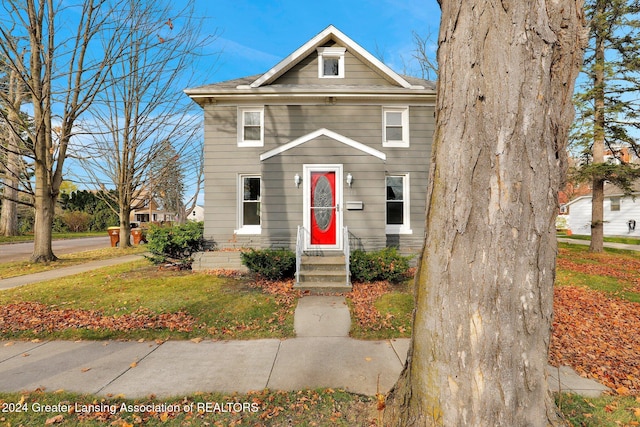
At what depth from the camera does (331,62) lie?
10594 millimetres

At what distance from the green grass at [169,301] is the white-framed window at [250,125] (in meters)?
4.69

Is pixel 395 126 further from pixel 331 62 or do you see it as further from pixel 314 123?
pixel 331 62

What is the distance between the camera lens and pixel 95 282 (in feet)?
24.6

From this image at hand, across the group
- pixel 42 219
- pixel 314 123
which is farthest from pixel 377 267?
pixel 42 219

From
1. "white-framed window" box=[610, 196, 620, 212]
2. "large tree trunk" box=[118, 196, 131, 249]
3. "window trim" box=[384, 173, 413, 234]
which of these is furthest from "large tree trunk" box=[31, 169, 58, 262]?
"white-framed window" box=[610, 196, 620, 212]

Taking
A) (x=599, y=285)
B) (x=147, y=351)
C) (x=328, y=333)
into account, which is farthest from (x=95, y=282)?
(x=599, y=285)

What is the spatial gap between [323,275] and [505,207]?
220 inches

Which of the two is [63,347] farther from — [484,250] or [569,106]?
[569,106]

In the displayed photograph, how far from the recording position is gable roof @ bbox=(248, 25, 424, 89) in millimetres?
9914

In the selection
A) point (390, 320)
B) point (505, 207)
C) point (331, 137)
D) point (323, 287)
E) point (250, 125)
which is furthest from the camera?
point (250, 125)

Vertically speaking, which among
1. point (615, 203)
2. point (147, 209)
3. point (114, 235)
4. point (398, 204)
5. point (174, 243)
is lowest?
point (114, 235)

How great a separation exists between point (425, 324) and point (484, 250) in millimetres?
633

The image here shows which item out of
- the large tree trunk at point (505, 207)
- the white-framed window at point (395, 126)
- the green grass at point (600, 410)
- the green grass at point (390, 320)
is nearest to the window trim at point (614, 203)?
the white-framed window at point (395, 126)

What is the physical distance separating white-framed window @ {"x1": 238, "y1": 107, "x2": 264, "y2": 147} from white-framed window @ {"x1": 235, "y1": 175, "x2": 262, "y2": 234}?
1.27m
